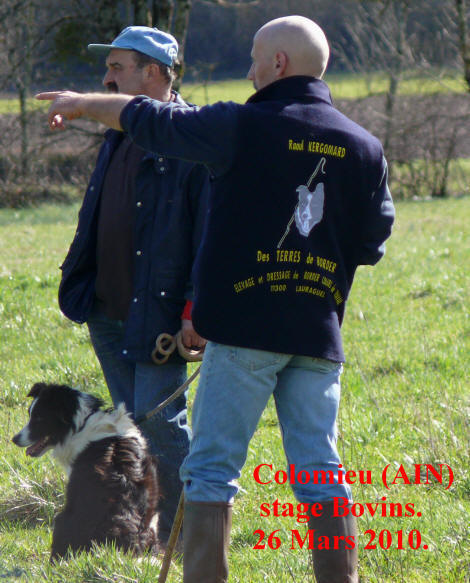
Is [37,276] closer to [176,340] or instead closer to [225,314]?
[176,340]

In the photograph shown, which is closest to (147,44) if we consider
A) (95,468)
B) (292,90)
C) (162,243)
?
(162,243)

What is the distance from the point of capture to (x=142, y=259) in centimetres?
394

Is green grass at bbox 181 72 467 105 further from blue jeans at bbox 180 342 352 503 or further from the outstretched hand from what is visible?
blue jeans at bbox 180 342 352 503

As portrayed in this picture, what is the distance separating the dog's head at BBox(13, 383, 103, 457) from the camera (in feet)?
12.8

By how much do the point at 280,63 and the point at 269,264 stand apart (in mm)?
662

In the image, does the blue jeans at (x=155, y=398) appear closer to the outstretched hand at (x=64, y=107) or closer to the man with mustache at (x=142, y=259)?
the man with mustache at (x=142, y=259)

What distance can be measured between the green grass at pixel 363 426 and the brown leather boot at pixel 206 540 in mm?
427

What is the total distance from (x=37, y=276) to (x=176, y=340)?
6558mm

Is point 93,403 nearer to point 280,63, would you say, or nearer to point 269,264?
point 269,264

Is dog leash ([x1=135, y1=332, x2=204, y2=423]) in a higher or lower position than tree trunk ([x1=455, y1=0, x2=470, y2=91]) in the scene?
higher

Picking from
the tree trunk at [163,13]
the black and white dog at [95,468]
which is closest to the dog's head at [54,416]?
the black and white dog at [95,468]

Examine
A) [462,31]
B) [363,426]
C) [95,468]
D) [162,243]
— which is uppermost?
[162,243]

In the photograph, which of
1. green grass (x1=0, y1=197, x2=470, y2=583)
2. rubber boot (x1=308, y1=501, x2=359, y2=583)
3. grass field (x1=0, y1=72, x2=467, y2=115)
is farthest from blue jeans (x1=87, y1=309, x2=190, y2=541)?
grass field (x1=0, y1=72, x2=467, y2=115)

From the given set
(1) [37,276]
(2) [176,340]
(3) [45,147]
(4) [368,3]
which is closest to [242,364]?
(2) [176,340]
